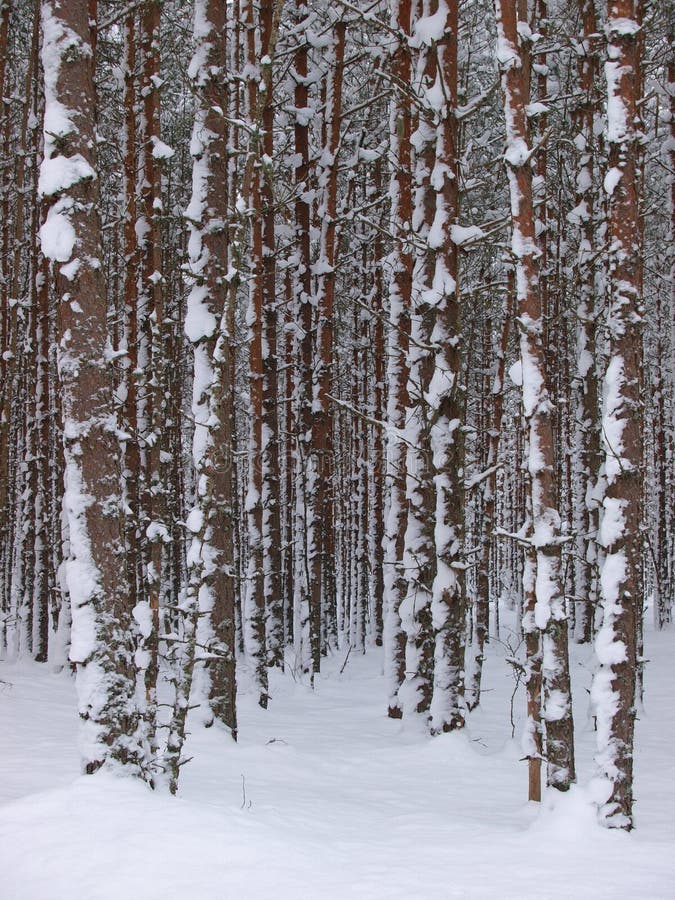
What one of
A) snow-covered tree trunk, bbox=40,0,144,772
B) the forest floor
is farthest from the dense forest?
the forest floor

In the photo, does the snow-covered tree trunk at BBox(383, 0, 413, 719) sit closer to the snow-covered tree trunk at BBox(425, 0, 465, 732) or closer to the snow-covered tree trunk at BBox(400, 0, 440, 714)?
the snow-covered tree trunk at BBox(400, 0, 440, 714)

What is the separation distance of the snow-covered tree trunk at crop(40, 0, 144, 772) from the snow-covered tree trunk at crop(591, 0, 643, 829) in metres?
3.18

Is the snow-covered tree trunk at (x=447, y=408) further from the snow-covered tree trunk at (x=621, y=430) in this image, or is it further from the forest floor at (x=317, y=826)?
the snow-covered tree trunk at (x=621, y=430)

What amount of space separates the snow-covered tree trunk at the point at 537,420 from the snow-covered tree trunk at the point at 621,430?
1.01ft

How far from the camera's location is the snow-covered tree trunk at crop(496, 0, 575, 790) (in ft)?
17.4

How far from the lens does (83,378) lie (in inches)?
198

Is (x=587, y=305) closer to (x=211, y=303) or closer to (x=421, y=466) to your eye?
(x=421, y=466)

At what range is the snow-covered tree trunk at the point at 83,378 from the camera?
4.87 meters

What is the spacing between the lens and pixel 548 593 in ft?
17.5

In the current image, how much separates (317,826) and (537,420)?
3208mm

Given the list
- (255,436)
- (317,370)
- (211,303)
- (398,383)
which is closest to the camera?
(211,303)

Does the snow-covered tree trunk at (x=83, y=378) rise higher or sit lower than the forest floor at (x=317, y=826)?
higher

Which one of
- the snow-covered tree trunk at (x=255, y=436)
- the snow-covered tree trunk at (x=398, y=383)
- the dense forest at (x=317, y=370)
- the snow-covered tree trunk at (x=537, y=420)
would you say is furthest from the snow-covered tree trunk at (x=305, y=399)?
the snow-covered tree trunk at (x=537, y=420)

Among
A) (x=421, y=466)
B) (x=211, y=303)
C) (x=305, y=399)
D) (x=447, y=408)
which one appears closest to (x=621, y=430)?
(x=447, y=408)
